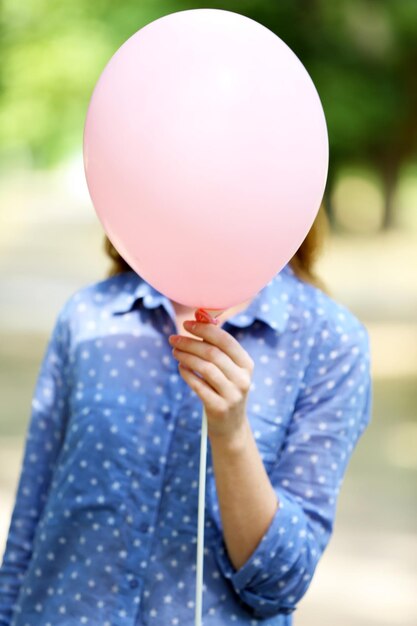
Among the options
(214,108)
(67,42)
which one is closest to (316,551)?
(214,108)

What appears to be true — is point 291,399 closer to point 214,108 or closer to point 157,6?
point 214,108

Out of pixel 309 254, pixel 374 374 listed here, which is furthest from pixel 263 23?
pixel 309 254

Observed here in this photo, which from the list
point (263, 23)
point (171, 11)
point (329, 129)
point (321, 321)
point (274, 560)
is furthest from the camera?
point (329, 129)

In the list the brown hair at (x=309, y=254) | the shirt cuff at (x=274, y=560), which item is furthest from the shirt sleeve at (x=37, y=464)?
the shirt cuff at (x=274, y=560)

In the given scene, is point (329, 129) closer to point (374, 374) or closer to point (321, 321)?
point (374, 374)

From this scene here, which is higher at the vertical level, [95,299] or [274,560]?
[95,299]

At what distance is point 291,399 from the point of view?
181 centimetres

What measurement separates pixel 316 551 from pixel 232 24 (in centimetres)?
71

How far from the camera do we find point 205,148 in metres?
1.43

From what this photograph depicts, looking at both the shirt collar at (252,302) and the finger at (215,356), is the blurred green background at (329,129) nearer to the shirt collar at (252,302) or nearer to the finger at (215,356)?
the shirt collar at (252,302)

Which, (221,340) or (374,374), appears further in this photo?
(374,374)

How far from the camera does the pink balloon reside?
1.44 meters

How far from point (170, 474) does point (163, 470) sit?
0.04 feet

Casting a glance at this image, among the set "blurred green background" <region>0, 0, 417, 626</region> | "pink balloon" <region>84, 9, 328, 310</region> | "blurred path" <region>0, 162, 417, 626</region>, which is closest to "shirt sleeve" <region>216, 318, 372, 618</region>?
"pink balloon" <region>84, 9, 328, 310</region>
